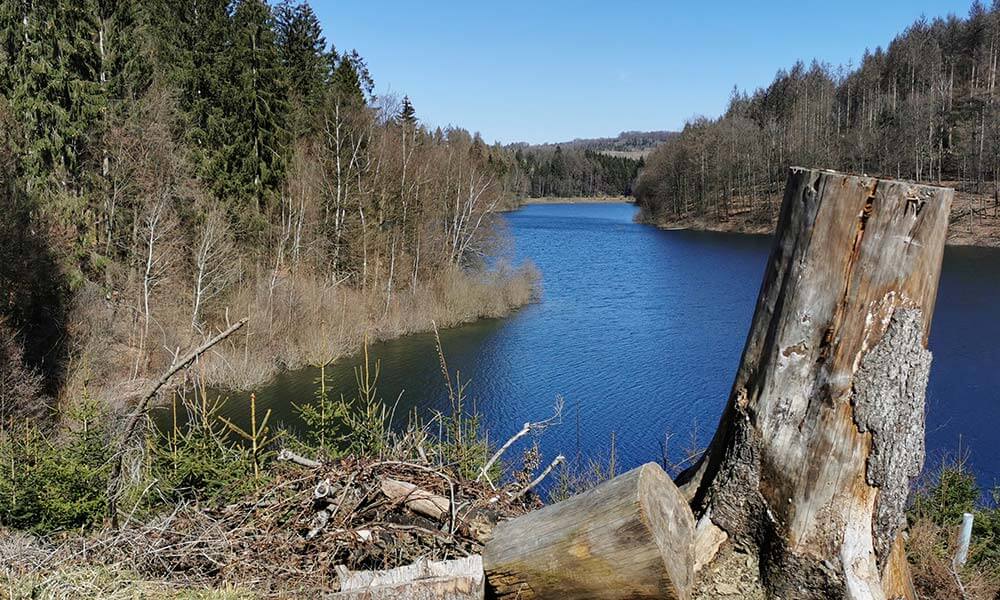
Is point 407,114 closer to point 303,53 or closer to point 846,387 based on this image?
point 303,53

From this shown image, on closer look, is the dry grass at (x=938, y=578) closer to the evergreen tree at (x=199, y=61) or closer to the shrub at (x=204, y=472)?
the shrub at (x=204, y=472)

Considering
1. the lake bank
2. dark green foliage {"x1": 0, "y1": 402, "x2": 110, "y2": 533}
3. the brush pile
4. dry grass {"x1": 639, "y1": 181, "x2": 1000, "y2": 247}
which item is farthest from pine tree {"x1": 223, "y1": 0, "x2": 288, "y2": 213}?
dry grass {"x1": 639, "y1": 181, "x2": 1000, "y2": 247}

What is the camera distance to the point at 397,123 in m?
31.3

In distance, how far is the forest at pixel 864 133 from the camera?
189 ft

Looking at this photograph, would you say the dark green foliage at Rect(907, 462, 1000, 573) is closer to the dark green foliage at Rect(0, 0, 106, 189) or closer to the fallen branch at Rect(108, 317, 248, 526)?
the fallen branch at Rect(108, 317, 248, 526)

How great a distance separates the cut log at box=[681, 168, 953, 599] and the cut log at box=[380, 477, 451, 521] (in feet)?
5.30

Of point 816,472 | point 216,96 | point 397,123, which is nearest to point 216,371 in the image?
point 216,96

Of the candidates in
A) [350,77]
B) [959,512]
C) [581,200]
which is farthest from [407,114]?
[581,200]

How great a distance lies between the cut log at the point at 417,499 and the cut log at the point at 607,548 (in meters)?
0.75

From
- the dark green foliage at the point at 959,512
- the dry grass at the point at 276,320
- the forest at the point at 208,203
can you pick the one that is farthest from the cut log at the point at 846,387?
the dry grass at the point at 276,320

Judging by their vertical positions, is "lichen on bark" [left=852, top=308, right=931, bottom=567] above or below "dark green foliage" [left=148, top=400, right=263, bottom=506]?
above

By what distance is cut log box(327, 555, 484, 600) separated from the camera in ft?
10.2

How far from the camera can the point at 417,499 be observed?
13.0 feet

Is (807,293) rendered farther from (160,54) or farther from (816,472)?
(160,54)
